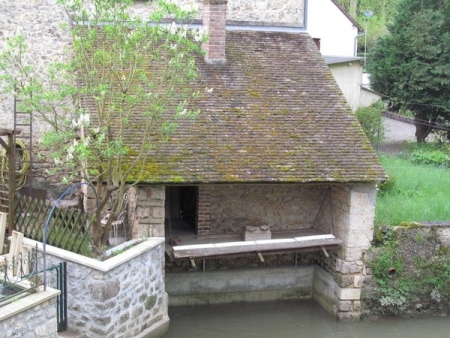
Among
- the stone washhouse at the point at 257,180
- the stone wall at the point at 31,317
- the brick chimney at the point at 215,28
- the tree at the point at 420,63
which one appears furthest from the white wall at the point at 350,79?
the stone wall at the point at 31,317

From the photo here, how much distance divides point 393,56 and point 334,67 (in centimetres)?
228

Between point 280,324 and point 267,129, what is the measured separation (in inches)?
143

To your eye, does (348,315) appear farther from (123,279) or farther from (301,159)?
(123,279)

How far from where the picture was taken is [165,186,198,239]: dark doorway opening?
11867 millimetres

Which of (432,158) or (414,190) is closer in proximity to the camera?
(414,190)

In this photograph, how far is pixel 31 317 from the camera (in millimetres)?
6988

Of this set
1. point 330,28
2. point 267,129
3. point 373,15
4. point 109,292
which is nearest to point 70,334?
point 109,292

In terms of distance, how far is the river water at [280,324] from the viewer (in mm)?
10344

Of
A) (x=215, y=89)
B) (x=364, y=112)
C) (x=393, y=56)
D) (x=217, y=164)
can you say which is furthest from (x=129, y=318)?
(x=393, y=56)

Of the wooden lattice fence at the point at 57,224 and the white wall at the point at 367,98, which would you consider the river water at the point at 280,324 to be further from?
the white wall at the point at 367,98

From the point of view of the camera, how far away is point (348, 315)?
35.7 feet

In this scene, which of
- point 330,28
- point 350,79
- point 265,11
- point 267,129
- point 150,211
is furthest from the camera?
point 330,28

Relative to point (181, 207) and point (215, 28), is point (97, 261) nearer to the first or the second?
point (181, 207)

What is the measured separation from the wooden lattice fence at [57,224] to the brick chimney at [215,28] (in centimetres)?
473
